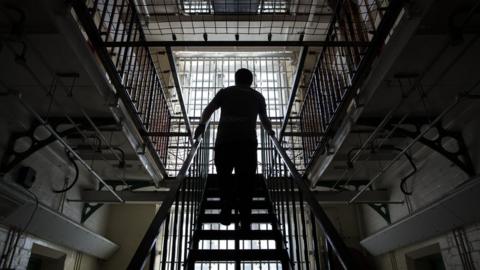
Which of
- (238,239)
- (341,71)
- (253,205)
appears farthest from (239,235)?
(341,71)

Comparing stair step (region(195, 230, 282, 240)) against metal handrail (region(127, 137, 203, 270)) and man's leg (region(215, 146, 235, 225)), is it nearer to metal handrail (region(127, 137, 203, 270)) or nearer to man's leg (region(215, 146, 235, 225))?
man's leg (region(215, 146, 235, 225))

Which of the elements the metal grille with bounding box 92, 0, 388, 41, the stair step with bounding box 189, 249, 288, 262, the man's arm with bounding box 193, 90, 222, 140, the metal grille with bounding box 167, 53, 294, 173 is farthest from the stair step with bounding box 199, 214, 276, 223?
the metal grille with bounding box 167, 53, 294, 173

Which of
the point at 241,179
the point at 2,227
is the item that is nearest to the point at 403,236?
the point at 241,179

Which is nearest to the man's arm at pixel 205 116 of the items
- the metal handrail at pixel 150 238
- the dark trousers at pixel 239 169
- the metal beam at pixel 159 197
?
the dark trousers at pixel 239 169

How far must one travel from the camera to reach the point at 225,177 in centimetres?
261

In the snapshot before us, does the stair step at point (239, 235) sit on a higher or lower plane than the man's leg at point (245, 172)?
lower

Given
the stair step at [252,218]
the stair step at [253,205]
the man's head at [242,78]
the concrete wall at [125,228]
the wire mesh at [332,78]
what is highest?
the wire mesh at [332,78]

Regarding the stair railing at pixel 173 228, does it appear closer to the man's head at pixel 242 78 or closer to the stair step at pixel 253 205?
the stair step at pixel 253 205

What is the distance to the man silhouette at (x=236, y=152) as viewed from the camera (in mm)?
2551

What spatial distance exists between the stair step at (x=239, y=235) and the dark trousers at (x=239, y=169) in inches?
5.0

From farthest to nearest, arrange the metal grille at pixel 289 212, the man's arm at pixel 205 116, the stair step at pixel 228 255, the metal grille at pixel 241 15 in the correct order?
1. the metal grille at pixel 241 15
2. the man's arm at pixel 205 116
3. the stair step at pixel 228 255
4. the metal grille at pixel 289 212

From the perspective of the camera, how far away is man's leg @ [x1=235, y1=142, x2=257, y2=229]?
255cm

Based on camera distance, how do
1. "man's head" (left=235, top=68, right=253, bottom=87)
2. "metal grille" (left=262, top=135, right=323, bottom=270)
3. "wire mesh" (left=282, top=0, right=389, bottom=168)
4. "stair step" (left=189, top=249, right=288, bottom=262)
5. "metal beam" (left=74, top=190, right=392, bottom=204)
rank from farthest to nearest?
"metal beam" (left=74, top=190, right=392, bottom=204) < "wire mesh" (left=282, top=0, right=389, bottom=168) < "man's head" (left=235, top=68, right=253, bottom=87) < "stair step" (left=189, top=249, right=288, bottom=262) < "metal grille" (left=262, top=135, right=323, bottom=270)

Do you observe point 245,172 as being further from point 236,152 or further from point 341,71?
point 341,71
